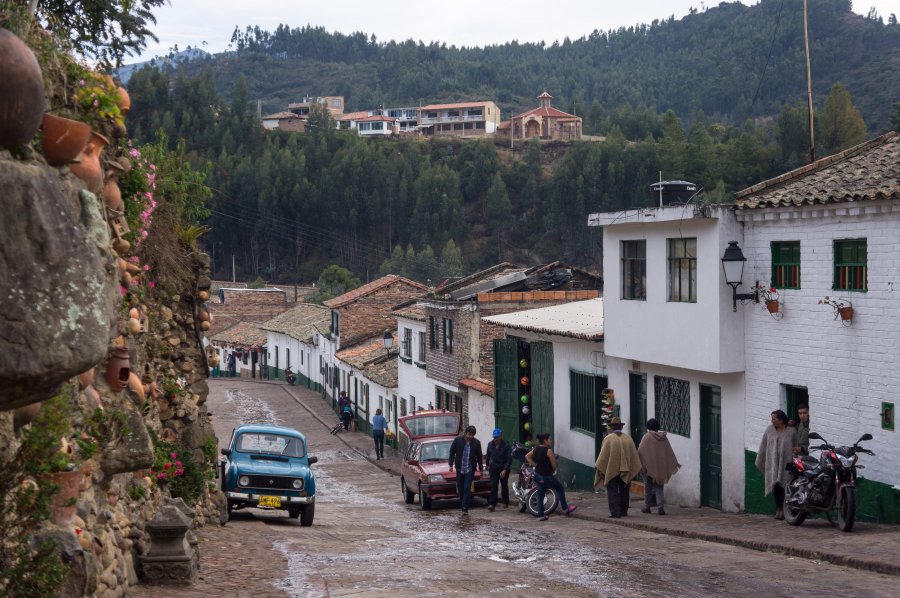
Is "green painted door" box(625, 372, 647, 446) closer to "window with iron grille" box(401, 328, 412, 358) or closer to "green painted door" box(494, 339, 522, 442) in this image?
"green painted door" box(494, 339, 522, 442)

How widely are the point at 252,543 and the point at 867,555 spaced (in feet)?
25.2

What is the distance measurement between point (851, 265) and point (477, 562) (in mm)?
6813

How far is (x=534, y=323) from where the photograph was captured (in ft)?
87.5

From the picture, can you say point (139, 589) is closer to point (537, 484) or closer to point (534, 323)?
point (537, 484)

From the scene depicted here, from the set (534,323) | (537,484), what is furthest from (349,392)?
(537,484)

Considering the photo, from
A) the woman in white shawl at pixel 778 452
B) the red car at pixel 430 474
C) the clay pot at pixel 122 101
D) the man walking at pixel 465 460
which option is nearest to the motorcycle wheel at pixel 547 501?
the man walking at pixel 465 460

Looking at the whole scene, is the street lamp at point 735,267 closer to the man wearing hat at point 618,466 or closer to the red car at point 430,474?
the man wearing hat at point 618,466

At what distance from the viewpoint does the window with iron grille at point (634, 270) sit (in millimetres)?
21109

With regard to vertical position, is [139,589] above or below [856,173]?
below

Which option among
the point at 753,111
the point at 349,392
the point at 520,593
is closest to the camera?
the point at 520,593

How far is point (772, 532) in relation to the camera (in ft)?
49.8

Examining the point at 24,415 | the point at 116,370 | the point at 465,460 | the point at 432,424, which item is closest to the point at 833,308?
the point at 465,460

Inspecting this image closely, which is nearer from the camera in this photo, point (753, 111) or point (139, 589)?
point (139, 589)

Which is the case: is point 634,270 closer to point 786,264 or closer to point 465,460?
point 786,264
